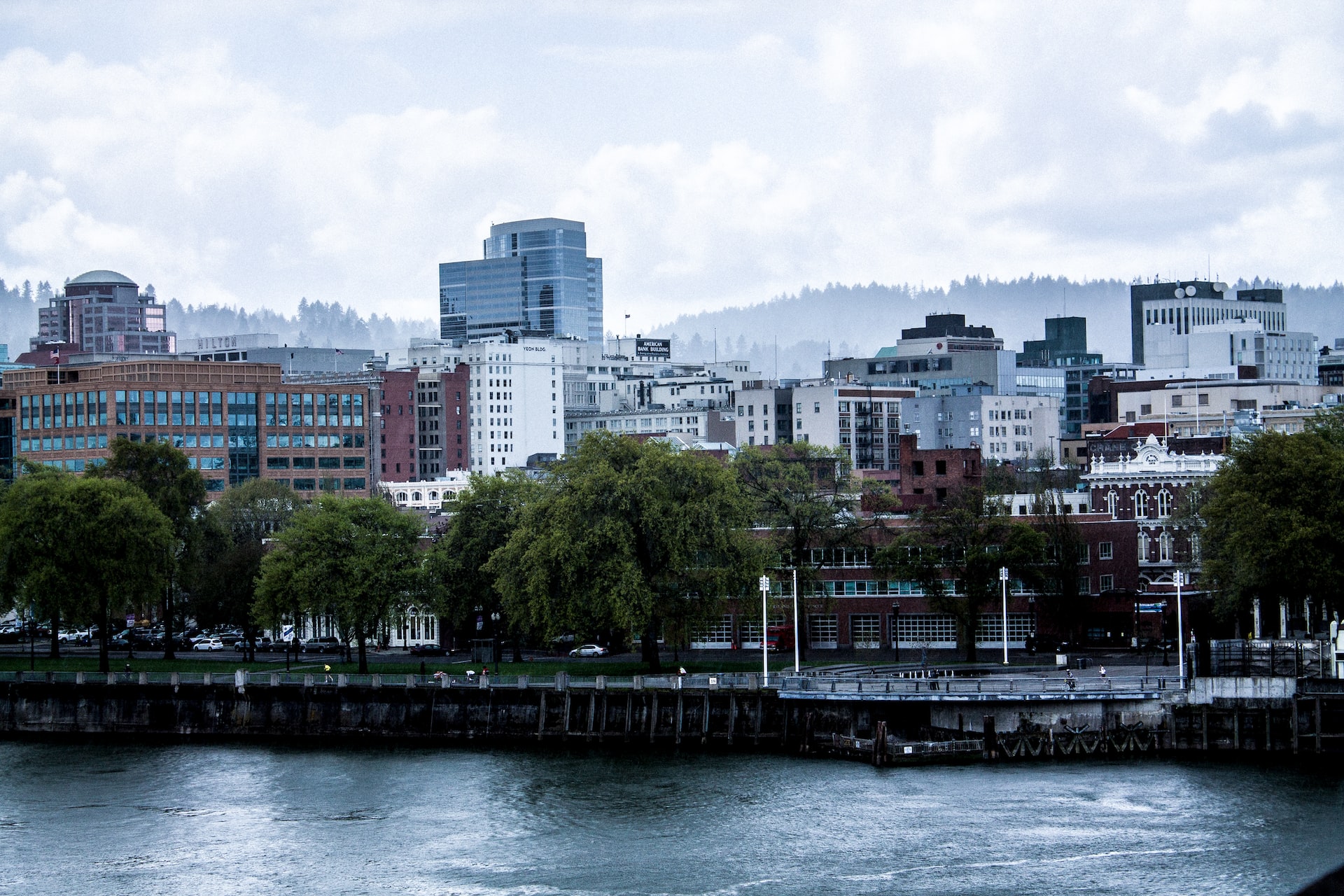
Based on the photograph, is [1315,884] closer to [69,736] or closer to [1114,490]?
[69,736]

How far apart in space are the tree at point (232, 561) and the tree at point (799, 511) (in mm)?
31475

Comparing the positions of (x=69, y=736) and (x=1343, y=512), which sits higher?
(x=1343, y=512)

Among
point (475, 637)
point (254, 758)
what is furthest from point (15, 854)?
point (475, 637)

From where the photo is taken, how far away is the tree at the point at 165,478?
13962 centimetres

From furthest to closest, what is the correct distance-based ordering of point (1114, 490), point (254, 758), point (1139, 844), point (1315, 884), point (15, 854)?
point (1114, 490) < point (254, 758) < point (15, 854) < point (1139, 844) < point (1315, 884)

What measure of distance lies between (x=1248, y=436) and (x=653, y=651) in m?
41.4

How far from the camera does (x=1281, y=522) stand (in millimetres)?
101500

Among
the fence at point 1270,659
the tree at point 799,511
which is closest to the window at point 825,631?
the tree at point 799,511

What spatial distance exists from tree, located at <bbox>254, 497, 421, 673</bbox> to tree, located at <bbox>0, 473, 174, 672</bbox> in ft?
26.4

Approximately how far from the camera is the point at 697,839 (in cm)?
7994

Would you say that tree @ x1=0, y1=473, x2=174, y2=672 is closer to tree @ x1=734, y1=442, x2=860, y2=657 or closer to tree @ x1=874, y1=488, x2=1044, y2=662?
tree @ x1=734, y1=442, x2=860, y2=657

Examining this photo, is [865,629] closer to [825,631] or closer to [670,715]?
[825,631]

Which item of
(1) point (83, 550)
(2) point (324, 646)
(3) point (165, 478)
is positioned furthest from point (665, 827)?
(3) point (165, 478)

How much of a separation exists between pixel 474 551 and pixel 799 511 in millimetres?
20581
